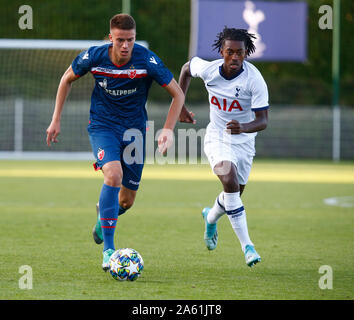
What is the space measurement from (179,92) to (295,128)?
21690mm

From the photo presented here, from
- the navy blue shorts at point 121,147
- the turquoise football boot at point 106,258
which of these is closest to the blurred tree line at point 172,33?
the navy blue shorts at point 121,147

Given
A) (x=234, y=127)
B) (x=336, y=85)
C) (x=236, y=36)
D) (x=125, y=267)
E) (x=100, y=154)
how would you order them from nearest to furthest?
(x=125, y=267)
(x=234, y=127)
(x=100, y=154)
(x=236, y=36)
(x=336, y=85)

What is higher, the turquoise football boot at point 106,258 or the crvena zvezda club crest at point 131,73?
the crvena zvezda club crest at point 131,73

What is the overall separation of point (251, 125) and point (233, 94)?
560mm

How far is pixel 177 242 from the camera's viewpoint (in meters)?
8.89

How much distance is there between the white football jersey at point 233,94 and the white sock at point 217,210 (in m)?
0.60

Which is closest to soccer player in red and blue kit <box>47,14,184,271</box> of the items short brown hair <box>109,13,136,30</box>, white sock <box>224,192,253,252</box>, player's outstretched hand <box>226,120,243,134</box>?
short brown hair <box>109,13,136,30</box>

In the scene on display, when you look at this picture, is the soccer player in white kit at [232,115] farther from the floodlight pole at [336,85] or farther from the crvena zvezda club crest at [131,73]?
the floodlight pole at [336,85]

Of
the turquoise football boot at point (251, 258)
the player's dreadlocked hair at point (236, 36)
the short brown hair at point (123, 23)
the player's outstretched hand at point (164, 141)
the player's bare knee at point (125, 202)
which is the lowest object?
the turquoise football boot at point (251, 258)

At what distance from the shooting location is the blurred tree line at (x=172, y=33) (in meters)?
34.5

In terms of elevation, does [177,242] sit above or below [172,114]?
below

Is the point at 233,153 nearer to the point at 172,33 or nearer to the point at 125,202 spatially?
the point at 125,202

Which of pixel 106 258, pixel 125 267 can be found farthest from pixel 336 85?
pixel 125 267
